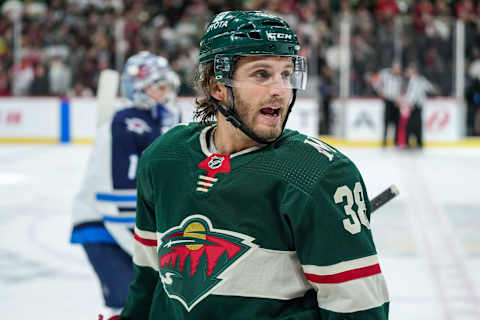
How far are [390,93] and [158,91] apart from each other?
931 centimetres

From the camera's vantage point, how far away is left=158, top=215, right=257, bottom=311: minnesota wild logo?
1.35 metres

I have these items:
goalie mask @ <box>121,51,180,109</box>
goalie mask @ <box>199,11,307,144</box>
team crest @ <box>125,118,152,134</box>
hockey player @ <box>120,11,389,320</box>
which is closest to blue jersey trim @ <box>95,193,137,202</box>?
team crest @ <box>125,118,152,134</box>

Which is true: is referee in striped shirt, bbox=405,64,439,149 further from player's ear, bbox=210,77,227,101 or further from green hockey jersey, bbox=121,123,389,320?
green hockey jersey, bbox=121,123,389,320

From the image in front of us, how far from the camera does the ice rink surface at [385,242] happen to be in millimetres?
3920

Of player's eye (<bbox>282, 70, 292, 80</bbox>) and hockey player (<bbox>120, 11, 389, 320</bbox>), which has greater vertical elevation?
player's eye (<bbox>282, 70, 292, 80</bbox>)

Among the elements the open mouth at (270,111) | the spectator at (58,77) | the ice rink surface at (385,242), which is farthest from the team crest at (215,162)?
the spectator at (58,77)

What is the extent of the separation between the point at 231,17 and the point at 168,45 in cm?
1165

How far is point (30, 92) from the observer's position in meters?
12.3

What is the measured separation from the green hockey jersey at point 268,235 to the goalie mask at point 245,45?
97 millimetres

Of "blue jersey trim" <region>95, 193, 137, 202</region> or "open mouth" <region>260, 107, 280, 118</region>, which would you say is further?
"blue jersey trim" <region>95, 193, 137, 202</region>

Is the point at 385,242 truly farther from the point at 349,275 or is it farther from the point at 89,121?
the point at 89,121

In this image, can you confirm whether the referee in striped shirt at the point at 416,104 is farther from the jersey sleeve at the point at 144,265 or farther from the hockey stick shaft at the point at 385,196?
the jersey sleeve at the point at 144,265

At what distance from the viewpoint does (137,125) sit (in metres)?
2.64

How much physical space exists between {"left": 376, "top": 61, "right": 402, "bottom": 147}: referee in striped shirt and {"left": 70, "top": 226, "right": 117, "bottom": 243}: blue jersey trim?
940 centimetres
